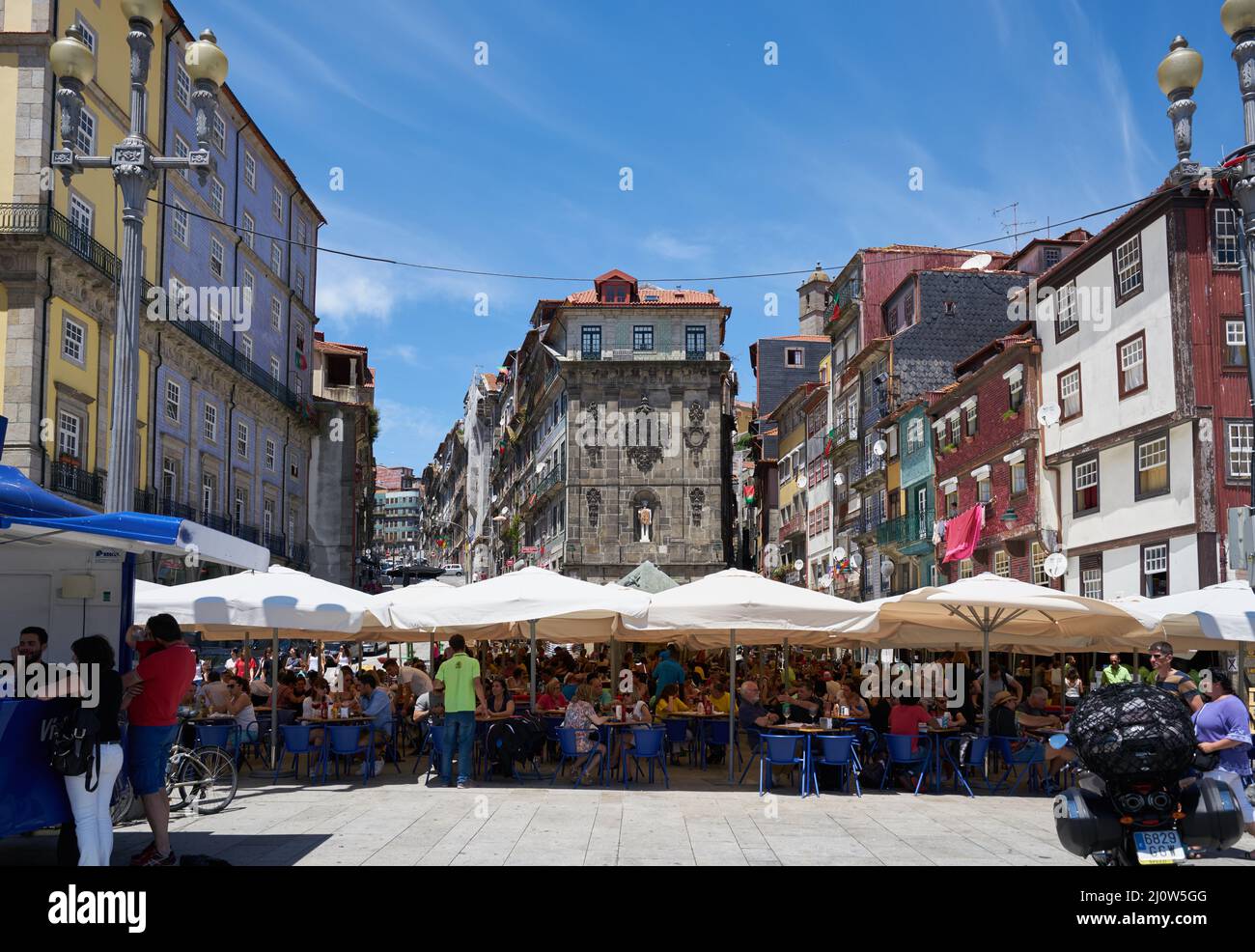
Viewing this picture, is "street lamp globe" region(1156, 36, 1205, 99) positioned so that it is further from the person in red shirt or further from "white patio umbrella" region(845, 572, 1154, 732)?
the person in red shirt

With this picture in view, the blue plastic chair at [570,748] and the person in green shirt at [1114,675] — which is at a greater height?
the person in green shirt at [1114,675]

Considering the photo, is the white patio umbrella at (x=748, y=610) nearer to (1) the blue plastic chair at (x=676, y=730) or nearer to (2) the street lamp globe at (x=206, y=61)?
(1) the blue plastic chair at (x=676, y=730)

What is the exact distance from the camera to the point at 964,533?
3834cm

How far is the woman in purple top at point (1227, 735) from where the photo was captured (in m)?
10.0

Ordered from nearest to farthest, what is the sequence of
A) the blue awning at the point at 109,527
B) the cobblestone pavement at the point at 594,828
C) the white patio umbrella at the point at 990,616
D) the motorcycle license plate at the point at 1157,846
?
1. the motorcycle license plate at the point at 1157,846
2. the blue awning at the point at 109,527
3. the cobblestone pavement at the point at 594,828
4. the white patio umbrella at the point at 990,616

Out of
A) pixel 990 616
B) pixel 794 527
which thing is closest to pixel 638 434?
pixel 794 527

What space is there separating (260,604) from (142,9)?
7.18m

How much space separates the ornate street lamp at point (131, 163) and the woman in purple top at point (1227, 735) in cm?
976

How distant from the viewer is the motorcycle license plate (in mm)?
6171

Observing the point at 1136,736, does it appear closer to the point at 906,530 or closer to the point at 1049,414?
the point at 1049,414

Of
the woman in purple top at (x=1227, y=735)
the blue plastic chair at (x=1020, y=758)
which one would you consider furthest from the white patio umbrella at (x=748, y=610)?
the woman in purple top at (x=1227, y=735)

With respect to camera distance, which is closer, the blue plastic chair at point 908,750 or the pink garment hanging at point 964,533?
the blue plastic chair at point 908,750

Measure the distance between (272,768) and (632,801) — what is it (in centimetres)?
563

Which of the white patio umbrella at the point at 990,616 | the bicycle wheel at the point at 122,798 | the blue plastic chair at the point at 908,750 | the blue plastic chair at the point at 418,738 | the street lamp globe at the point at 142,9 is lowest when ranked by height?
the blue plastic chair at the point at 418,738
